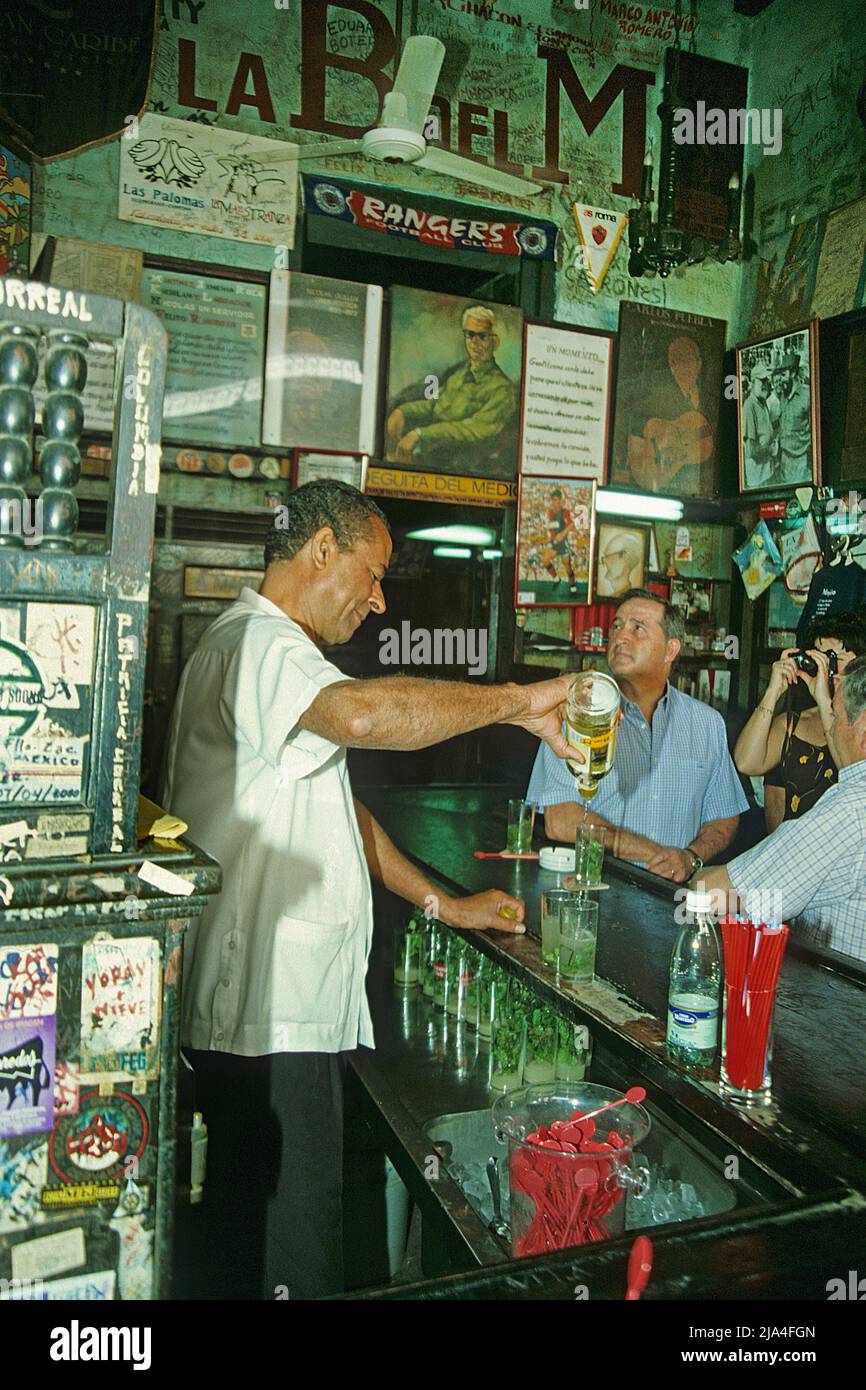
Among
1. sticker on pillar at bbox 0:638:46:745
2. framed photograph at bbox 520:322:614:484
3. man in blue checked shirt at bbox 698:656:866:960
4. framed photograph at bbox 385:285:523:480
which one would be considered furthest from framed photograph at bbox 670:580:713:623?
sticker on pillar at bbox 0:638:46:745

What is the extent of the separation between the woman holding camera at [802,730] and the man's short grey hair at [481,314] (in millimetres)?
2121

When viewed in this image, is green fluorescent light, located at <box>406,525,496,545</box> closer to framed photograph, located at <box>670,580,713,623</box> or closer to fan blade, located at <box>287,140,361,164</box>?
framed photograph, located at <box>670,580,713,623</box>

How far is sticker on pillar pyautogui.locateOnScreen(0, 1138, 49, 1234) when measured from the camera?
960 mm

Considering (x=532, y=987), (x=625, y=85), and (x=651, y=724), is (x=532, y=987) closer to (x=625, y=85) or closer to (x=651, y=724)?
(x=651, y=724)

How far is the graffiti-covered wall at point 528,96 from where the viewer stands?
13.7 ft

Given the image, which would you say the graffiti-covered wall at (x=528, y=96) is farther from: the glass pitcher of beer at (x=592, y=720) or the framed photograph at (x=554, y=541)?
the glass pitcher of beer at (x=592, y=720)

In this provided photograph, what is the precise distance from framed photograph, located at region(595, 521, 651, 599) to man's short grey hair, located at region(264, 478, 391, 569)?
306 centimetres

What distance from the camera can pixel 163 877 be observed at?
3.32 ft

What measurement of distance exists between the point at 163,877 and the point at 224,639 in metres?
0.87

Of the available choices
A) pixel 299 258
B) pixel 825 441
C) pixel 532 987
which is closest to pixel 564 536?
pixel 825 441

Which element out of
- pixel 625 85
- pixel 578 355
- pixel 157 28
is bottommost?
pixel 578 355

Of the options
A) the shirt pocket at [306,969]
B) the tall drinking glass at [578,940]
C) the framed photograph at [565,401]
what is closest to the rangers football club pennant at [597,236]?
the framed photograph at [565,401]

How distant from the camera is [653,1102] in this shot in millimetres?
1487
